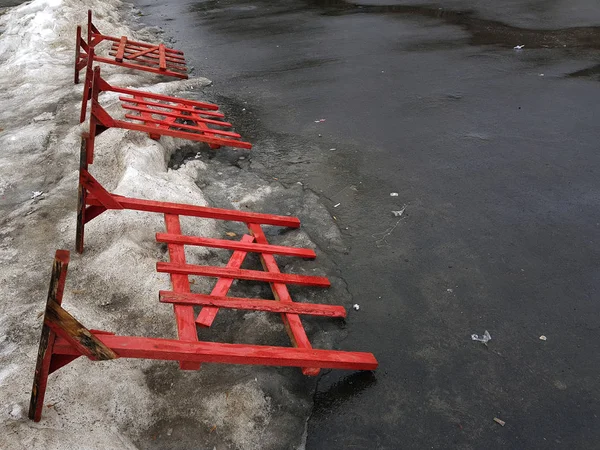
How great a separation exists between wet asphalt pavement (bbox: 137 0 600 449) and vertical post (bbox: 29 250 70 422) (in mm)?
1698

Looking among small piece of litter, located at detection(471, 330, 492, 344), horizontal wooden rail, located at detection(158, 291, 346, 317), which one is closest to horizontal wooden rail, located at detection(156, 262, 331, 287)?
horizontal wooden rail, located at detection(158, 291, 346, 317)

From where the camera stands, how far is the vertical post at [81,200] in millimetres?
3934

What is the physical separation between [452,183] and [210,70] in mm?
6023

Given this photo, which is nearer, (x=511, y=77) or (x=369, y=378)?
(x=369, y=378)

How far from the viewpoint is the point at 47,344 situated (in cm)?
255

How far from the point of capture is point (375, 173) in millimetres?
6113

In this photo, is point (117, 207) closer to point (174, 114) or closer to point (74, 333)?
point (74, 333)

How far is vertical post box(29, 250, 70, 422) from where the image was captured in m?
2.35

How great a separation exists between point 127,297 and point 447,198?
3.70m

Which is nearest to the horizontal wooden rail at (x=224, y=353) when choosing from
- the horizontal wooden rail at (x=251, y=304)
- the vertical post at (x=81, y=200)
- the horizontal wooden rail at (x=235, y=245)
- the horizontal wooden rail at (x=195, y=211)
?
the horizontal wooden rail at (x=251, y=304)

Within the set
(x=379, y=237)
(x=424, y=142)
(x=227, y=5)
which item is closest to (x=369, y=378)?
(x=379, y=237)

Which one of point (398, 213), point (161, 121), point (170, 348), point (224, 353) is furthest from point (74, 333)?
point (161, 121)

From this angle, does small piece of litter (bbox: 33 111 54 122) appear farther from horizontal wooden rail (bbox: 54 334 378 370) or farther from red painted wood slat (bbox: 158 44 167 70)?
horizontal wooden rail (bbox: 54 334 378 370)

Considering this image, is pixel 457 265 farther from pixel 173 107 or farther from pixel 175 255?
pixel 173 107
